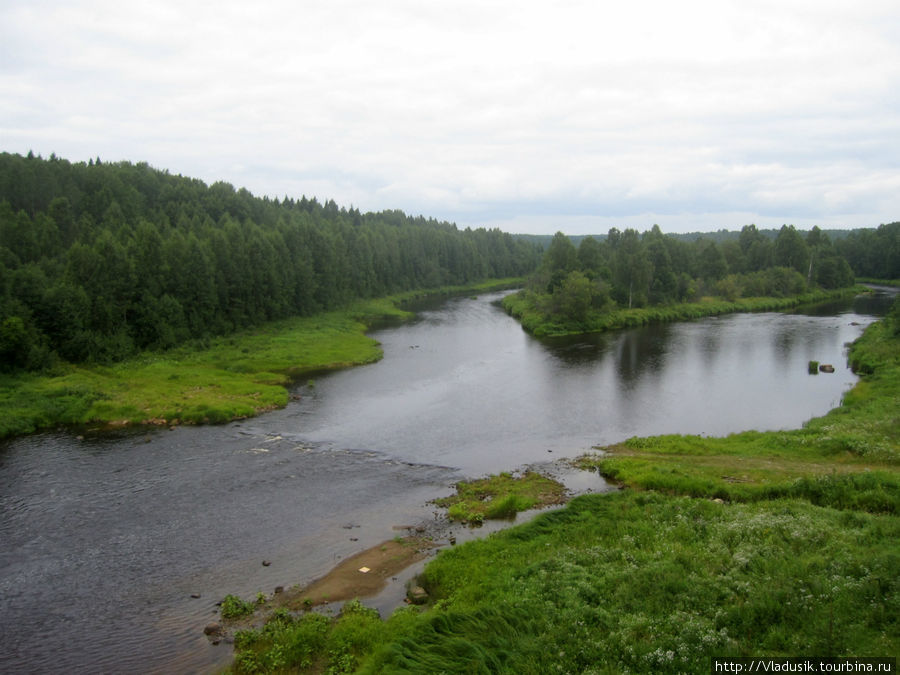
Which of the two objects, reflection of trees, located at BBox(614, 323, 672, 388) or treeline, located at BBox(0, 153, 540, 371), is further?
reflection of trees, located at BBox(614, 323, 672, 388)

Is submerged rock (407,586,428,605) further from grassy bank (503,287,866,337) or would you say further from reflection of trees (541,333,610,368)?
grassy bank (503,287,866,337)

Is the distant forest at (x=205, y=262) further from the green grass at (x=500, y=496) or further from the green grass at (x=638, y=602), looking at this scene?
the green grass at (x=638, y=602)

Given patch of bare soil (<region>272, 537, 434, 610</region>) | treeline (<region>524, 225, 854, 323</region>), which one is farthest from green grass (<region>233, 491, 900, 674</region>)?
treeline (<region>524, 225, 854, 323</region>)

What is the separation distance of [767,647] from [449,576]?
10460 mm

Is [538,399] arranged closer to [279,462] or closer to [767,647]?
[279,462]

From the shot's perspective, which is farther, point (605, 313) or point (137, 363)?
point (605, 313)

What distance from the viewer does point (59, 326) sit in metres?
51.7

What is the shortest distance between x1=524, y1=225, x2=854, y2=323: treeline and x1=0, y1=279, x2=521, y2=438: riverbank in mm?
33930

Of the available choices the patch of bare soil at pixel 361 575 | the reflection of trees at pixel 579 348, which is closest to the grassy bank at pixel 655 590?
the patch of bare soil at pixel 361 575

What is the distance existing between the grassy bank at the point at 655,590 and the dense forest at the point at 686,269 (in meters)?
59.4

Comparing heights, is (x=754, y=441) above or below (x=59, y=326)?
below

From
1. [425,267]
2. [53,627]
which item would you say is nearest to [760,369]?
[53,627]

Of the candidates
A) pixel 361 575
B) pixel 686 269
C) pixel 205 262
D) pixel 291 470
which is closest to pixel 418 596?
pixel 361 575

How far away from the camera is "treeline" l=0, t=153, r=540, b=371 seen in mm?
51781
